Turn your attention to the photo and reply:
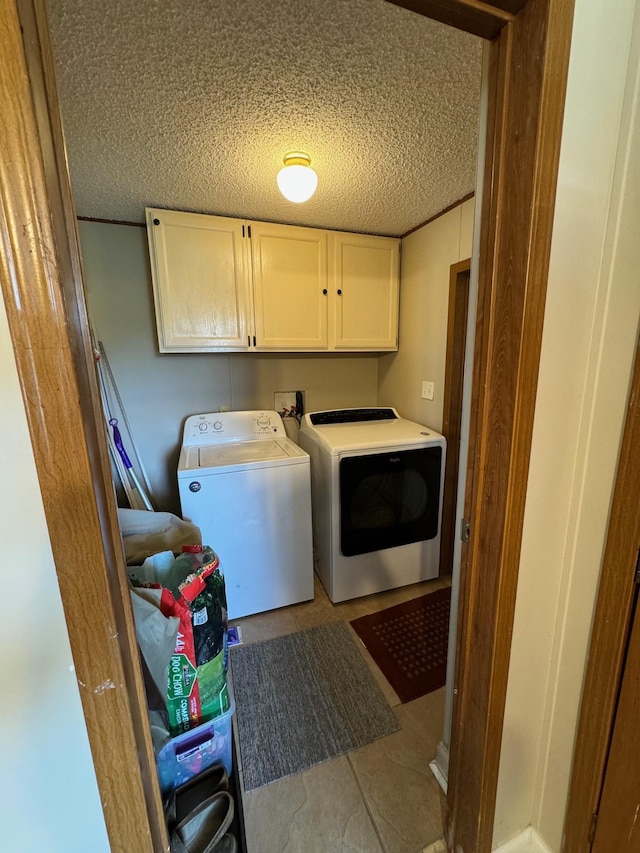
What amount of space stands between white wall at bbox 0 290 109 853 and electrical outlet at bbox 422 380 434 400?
2.11m

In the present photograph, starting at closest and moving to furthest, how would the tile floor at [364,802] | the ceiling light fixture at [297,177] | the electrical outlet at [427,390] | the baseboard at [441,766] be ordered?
the tile floor at [364,802] < the baseboard at [441,766] < the ceiling light fixture at [297,177] < the electrical outlet at [427,390]

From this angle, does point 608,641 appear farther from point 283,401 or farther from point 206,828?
point 283,401

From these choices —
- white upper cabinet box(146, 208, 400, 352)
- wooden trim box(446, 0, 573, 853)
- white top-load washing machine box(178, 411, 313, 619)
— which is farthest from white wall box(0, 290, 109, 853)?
white upper cabinet box(146, 208, 400, 352)

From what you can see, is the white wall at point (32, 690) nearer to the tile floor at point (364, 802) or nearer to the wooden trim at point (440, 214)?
the tile floor at point (364, 802)

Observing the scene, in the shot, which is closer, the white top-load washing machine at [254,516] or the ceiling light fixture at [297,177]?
the ceiling light fixture at [297,177]

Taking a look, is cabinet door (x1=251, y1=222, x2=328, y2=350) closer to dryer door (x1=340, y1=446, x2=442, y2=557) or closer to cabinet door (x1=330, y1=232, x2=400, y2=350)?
cabinet door (x1=330, y1=232, x2=400, y2=350)

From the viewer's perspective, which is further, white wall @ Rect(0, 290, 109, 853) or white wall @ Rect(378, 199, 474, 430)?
white wall @ Rect(378, 199, 474, 430)

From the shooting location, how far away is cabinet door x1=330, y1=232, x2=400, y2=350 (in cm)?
229

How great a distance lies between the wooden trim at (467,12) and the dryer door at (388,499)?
1590mm

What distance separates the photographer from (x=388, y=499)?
209 cm


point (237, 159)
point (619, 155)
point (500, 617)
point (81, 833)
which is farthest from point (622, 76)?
point (81, 833)

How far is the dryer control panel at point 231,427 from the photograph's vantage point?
230 centimetres

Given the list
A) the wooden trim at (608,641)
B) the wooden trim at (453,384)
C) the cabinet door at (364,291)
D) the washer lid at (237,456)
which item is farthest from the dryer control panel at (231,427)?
the wooden trim at (608,641)

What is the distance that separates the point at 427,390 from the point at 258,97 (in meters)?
1.68
